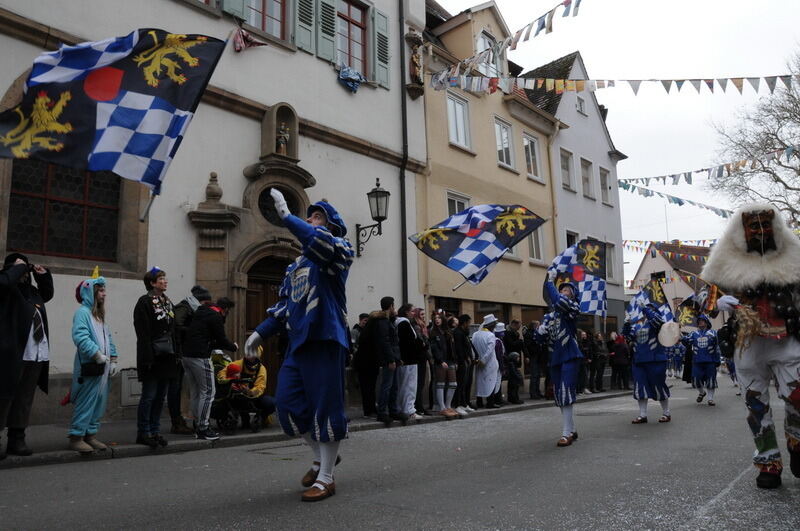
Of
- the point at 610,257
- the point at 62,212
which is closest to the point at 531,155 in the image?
the point at 610,257

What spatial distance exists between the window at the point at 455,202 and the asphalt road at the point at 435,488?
418 inches

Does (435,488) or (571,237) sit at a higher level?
(571,237)

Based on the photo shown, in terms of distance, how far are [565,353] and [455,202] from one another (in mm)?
10916

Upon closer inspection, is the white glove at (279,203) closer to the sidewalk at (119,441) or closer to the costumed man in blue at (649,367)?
the sidewalk at (119,441)

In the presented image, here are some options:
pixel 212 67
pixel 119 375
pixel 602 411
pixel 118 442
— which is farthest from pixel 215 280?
pixel 602 411

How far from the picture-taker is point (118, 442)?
7.57 m

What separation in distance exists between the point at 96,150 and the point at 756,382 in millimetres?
5615

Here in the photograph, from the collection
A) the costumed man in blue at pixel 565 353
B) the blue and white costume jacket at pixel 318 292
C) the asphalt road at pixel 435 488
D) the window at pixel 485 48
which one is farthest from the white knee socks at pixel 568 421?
the window at pixel 485 48

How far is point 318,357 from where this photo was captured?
4703 mm

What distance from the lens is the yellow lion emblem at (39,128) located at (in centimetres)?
489

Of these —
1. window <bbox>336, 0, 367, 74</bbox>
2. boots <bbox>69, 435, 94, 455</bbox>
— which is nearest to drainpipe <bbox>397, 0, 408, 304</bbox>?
window <bbox>336, 0, 367, 74</bbox>

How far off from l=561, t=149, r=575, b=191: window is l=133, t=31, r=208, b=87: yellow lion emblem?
19669mm

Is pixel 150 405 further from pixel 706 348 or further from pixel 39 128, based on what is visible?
pixel 706 348

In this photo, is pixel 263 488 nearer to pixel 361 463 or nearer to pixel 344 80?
pixel 361 463
